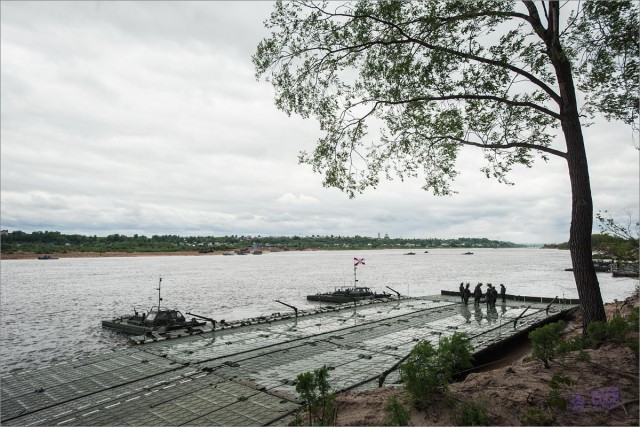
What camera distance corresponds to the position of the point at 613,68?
10.7m

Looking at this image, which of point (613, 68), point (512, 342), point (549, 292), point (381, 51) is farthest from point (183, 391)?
point (549, 292)

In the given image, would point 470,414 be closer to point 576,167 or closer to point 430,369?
point 430,369

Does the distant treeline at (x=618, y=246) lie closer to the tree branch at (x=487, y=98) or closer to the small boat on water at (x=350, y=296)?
the tree branch at (x=487, y=98)

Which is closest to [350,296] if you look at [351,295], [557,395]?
[351,295]

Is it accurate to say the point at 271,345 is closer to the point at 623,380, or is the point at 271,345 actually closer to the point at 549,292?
the point at 623,380

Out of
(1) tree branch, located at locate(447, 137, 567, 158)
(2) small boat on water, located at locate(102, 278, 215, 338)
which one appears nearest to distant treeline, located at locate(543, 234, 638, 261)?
(1) tree branch, located at locate(447, 137, 567, 158)

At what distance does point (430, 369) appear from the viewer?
26.8ft

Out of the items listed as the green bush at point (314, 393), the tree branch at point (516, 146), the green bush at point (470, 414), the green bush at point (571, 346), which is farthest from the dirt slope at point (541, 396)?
the tree branch at point (516, 146)

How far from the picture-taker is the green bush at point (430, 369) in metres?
8.01

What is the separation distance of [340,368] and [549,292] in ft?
187

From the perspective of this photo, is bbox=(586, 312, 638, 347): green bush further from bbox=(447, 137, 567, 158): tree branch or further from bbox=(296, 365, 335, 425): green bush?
bbox=(296, 365, 335, 425): green bush

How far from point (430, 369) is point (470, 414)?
1.24 metres

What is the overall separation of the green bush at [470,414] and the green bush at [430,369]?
0.67 metres

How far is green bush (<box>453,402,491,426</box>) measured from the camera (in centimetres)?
694
